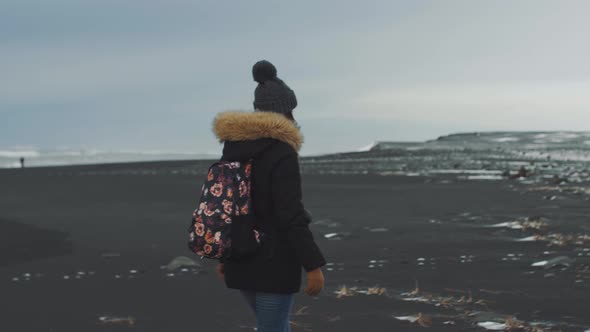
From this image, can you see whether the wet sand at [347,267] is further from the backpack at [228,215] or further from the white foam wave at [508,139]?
the white foam wave at [508,139]

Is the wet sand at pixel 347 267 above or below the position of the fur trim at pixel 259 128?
below

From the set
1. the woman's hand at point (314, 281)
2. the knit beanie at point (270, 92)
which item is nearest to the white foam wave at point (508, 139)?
the knit beanie at point (270, 92)

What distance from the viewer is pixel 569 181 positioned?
23656mm

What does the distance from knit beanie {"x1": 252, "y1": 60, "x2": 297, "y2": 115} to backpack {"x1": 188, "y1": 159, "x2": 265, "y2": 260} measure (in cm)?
40

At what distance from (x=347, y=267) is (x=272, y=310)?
5375mm

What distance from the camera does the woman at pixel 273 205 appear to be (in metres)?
4.42

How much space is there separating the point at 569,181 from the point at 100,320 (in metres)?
19.0

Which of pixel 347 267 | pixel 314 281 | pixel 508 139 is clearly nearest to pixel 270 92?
pixel 314 281

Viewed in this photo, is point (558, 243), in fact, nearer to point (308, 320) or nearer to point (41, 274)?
point (308, 320)

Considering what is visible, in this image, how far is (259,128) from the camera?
14.8 feet

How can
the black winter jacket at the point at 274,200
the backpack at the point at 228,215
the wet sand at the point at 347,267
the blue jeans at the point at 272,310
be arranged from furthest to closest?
1. the wet sand at the point at 347,267
2. the blue jeans at the point at 272,310
3. the backpack at the point at 228,215
4. the black winter jacket at the point at 274,200

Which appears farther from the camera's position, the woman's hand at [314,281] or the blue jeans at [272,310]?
the blue jeans at [272,310]

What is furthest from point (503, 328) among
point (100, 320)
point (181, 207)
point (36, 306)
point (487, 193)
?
point (487, 193)

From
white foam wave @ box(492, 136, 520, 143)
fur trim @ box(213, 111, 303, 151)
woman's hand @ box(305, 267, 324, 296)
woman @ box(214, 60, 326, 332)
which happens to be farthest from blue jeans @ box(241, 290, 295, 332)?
white foam wave @ box(492, 136, 520, 143)
